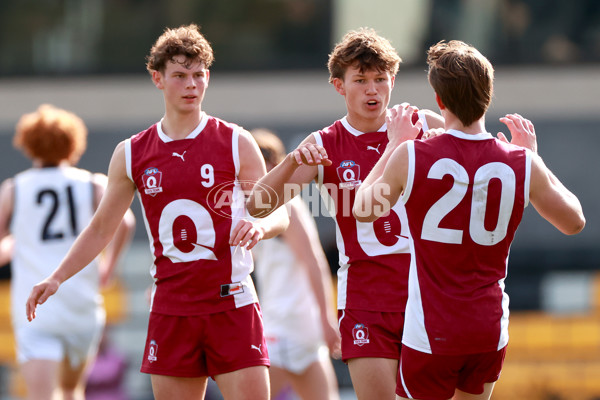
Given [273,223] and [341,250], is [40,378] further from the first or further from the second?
[341,250]

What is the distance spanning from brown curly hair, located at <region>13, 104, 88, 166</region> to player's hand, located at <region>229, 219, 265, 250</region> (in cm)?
214

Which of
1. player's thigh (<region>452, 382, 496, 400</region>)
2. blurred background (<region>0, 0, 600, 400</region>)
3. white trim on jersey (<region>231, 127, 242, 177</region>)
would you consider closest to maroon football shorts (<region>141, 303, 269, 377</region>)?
white trim on jersey (<region>231, 127, 242, 177</region>)

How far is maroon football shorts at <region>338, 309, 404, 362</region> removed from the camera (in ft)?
12.9

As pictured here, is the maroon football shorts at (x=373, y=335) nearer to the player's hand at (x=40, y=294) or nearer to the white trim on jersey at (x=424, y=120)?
the white trim on jersey at (x=424, y=120)

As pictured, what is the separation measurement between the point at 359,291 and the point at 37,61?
6737mm

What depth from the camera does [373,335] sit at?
12.9 feet

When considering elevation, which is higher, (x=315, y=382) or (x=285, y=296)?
(x=285, y=296)

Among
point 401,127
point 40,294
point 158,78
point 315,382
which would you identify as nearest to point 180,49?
point 158,78

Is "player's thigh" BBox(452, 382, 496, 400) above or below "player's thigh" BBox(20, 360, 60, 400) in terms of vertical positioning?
above

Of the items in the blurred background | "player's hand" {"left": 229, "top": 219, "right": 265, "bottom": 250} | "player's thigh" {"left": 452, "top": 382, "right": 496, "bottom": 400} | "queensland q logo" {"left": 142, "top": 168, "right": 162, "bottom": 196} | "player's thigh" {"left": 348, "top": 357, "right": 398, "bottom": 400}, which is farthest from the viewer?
the blurred background

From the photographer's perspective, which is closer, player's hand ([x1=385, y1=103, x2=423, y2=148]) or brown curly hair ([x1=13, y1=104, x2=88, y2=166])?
player's hand ([x1=385, y1=103, x2=423, y2=148])

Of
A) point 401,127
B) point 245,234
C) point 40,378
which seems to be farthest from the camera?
point 40,378

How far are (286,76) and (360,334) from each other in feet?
19.5

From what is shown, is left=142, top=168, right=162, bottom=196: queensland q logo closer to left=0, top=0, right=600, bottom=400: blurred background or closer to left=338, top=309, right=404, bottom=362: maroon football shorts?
left=338, top=309, right=404, bottom=362: maroon football shorts
